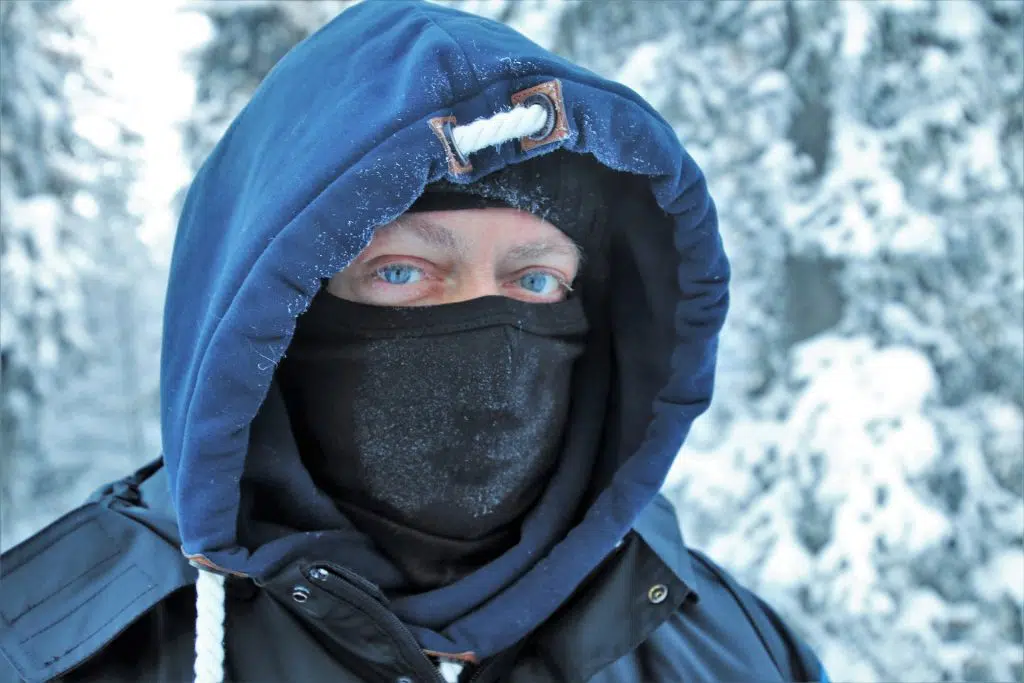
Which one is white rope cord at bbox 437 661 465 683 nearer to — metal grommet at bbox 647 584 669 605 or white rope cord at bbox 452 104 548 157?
metal grommet at bbox 647 584 669 605

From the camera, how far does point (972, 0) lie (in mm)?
3809

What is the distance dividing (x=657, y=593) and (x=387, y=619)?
0.52 m

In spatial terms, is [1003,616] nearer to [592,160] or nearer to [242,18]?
[592,160]

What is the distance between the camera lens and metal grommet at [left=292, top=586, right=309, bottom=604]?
1.16m

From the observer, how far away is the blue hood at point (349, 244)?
1098 mm

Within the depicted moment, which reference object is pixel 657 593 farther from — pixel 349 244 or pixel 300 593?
pixel 349 244

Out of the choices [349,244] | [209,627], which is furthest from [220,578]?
Result: [349,244]

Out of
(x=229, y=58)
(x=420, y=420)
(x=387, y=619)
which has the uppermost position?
(x=229, y=58)

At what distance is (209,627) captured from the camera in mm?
1118

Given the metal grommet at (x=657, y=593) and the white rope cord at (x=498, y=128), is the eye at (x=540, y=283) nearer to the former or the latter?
the white rope cord at (x=498, y=128)

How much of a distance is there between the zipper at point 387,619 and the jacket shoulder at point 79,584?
22 centimetres

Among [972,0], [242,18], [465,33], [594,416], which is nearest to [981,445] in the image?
[972,0]

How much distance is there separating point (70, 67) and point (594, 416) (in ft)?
22.7

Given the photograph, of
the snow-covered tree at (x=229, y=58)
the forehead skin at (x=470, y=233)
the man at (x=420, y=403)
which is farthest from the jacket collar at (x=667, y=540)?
the snow-covered tree at (x=229, y=58)
